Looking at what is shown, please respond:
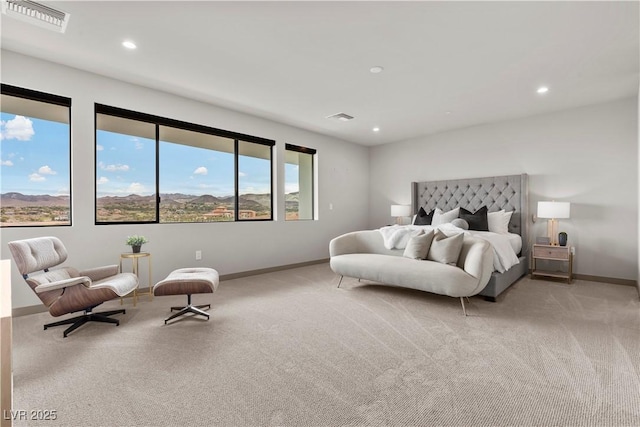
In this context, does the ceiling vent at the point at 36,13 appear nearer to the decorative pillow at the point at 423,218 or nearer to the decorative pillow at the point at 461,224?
the decorative pillow at the point at 461,224

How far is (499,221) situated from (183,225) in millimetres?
4856

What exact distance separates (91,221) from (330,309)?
291 centimetres

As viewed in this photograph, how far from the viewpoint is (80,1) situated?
7.57ft

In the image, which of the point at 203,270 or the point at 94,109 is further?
the point at 94,109

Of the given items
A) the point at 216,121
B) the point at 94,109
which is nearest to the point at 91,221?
the point at 94,109

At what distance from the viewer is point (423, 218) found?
568cm

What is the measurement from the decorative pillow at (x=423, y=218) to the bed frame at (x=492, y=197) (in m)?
0.40

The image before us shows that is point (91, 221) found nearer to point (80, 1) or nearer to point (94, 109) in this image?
point (94, 109)

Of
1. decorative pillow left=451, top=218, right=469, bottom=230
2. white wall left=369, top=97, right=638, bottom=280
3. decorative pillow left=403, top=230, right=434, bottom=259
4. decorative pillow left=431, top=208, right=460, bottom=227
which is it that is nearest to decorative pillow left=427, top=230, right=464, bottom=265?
decorative pillow left=403, top=230, right=434, bottom=259

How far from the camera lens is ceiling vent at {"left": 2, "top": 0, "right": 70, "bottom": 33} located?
7.55 feet

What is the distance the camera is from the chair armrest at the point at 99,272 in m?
3.01

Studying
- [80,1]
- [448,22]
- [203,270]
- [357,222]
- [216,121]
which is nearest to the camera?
[80,1]

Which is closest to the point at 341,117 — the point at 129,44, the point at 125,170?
the point at 129,44

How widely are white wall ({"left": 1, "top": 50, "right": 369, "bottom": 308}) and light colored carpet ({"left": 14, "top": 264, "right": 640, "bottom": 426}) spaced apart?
33.6 inches
